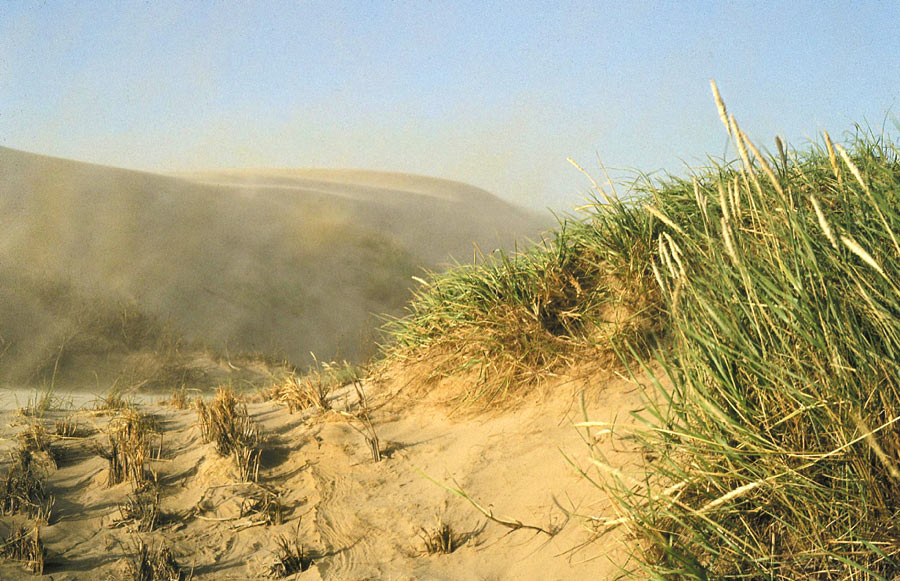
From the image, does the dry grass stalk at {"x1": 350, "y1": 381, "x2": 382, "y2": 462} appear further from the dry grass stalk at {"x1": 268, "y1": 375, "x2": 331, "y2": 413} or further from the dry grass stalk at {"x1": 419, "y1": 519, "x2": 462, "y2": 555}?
the dry grass stalk at {"x1": 419, "y1": 519, "x2": 462, "y2": 555}

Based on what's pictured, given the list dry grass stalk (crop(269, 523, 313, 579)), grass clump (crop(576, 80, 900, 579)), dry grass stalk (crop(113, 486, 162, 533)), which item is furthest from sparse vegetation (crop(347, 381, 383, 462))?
grass clump (crop(576, 80, 900, 579))

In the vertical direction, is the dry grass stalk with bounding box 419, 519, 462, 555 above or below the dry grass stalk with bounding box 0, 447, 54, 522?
above

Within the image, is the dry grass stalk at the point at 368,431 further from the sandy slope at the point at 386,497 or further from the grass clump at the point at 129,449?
the grass clump at the point at 129,449

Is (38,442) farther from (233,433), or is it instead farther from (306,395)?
(306,395)

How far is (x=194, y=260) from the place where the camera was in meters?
15.6

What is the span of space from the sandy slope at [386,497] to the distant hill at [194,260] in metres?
6.11

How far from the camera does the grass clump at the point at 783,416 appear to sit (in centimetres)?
186

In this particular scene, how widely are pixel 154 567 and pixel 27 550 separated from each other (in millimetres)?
675

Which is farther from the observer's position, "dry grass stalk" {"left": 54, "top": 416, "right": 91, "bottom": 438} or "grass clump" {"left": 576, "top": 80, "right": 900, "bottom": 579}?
"dry grass stalk" {"left": 54, "top": 416, "right": 91, "bottom": 438}

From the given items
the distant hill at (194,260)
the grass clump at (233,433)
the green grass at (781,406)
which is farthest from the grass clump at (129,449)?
the distant hill at (194,260)

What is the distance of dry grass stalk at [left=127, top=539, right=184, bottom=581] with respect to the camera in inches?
109

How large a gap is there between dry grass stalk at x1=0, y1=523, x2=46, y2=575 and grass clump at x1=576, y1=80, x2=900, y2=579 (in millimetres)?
2592

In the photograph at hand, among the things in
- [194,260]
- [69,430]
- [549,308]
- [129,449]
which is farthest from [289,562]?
[194,260]

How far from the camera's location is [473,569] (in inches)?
102
